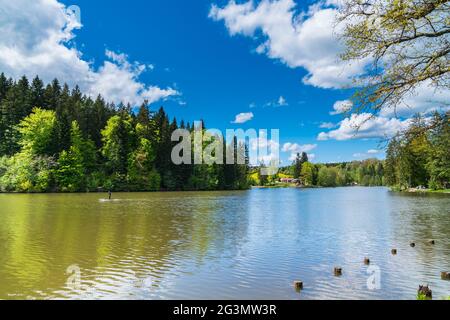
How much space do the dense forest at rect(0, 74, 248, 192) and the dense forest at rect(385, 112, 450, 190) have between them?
5238 cm

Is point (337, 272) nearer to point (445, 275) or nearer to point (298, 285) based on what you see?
point (298, 285)

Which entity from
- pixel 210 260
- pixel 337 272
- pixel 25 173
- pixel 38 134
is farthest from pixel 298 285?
pixel 38 134

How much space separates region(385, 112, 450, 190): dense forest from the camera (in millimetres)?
9805

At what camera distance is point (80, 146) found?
8100 cm

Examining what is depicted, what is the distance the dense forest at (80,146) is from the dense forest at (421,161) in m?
52.4

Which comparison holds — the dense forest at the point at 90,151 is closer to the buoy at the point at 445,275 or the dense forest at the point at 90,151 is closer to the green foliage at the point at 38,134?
the green foliage at the point at 38,134

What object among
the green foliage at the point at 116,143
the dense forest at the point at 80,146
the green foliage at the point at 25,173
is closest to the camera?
the green foliage at the point at 25,173

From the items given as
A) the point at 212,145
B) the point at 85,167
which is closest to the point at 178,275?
the point at 85,167

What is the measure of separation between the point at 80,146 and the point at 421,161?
289 feet

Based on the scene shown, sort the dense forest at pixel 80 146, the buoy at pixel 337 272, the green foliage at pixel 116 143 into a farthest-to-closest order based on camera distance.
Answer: the green foliage at pixel 116 143, the dense forest at pixel 80 146, the buoy at pixel 337 272

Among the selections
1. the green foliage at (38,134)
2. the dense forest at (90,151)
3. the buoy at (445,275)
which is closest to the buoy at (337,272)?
the buoy at (445,275)

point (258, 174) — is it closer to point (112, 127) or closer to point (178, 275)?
point (112, 127)

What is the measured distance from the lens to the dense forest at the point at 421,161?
9.80m
